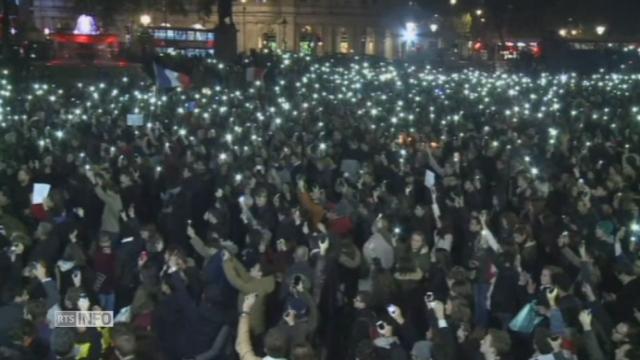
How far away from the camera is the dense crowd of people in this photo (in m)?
7.53

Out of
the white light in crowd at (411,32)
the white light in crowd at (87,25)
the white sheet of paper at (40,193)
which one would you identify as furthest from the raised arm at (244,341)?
the white light in crowd at (411,32)

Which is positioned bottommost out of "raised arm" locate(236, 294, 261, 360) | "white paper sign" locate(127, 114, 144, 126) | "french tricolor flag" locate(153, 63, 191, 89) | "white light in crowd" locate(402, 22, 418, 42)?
"raised arm" locate(236, 294, 261, 360)

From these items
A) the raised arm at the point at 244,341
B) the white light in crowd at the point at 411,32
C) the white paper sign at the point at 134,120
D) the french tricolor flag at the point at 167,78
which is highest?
the white light in crowd at the point at 411,32

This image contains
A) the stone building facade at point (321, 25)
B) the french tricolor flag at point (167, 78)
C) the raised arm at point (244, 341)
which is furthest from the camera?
the stone building facade at point (321, 25)

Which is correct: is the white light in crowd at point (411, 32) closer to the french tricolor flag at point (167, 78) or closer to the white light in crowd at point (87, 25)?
the white light in crowd at point (87, 25)

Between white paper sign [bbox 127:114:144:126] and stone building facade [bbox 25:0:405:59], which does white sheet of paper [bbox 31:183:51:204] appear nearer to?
white paper sign [bbox 127:114:144:126]

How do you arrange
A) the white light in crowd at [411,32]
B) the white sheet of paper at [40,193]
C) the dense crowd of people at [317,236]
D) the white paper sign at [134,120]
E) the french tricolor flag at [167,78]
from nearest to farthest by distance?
the dense crowd of people at [317,236]
the white sheet of paper at [40,193]
the white paper sign at [134,120]
the french tricolor flag at [167,78]
the white light in crowd at [411,32]

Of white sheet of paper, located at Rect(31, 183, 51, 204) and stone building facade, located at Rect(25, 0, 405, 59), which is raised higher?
stone building facade, located at Rect(25, 0, 405, 59)

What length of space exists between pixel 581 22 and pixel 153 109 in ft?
183

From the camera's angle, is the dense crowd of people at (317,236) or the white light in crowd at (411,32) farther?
the white light in crowd at (411,32)

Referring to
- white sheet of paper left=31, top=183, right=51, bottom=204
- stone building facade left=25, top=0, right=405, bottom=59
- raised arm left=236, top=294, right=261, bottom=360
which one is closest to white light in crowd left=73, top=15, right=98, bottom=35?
stone building facade left=25, top=0, right=405, bottom=59

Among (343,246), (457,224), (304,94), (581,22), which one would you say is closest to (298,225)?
(343,246)

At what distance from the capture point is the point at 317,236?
9.88 metres

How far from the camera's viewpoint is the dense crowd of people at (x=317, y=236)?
7.53 m
